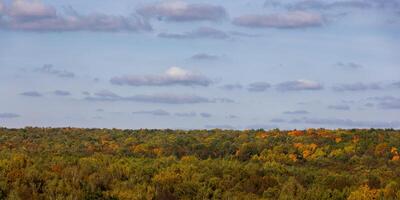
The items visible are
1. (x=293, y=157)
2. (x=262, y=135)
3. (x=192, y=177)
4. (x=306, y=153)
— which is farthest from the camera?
(x=262, y=135)

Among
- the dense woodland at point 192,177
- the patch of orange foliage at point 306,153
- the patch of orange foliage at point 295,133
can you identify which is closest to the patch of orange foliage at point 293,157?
the dense woodland at point 192,177

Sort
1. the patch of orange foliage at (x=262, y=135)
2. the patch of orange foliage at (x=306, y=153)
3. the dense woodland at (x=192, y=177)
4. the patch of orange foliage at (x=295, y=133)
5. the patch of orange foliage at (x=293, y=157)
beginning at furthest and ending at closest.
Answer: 1. the patch of orange foliage at (x=262, y=135)
2. the patch of orange foliage at (x=295, y=133)
3. the patch of orange foliage at (x=306, y=153)
4. the patch of orange foliage at (x=293, y=157)
5. the dense woodland at (x=192, y=177)

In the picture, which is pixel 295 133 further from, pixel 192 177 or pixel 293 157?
pixel 192 177

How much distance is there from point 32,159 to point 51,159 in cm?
240

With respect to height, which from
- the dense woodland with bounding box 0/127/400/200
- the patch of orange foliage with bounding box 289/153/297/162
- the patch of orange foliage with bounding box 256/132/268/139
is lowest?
the dense woodland with bounding box 0/127/400/200

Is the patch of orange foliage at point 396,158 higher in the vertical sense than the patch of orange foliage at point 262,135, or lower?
lower

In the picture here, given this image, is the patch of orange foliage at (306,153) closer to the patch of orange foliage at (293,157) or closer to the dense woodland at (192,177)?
the dense woodland at (192,177)

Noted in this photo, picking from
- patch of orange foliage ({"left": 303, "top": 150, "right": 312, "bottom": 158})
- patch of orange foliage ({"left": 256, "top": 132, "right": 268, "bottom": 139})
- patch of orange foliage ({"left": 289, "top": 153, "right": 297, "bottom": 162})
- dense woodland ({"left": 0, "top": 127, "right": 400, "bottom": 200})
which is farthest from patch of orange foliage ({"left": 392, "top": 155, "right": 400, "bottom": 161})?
patch of orange foliage ({"left": 256, "top": 132, "right": 268, "bottom": 139})

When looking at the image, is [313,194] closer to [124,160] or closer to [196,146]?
[124,160]

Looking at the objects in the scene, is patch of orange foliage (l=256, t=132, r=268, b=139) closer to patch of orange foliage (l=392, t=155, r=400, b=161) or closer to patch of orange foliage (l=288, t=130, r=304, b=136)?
patch of orange foliage (l=288, t=130, r=304, b=136)

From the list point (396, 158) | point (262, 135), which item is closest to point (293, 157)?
point (396, 158)

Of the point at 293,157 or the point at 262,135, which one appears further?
the point at 262,135

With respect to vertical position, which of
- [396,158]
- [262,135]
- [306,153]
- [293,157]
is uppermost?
[262,135]

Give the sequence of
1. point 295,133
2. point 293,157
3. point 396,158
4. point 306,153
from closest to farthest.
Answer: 1. point 396,158
2. point 293,157
3. point 306,153
4. point 295,133
